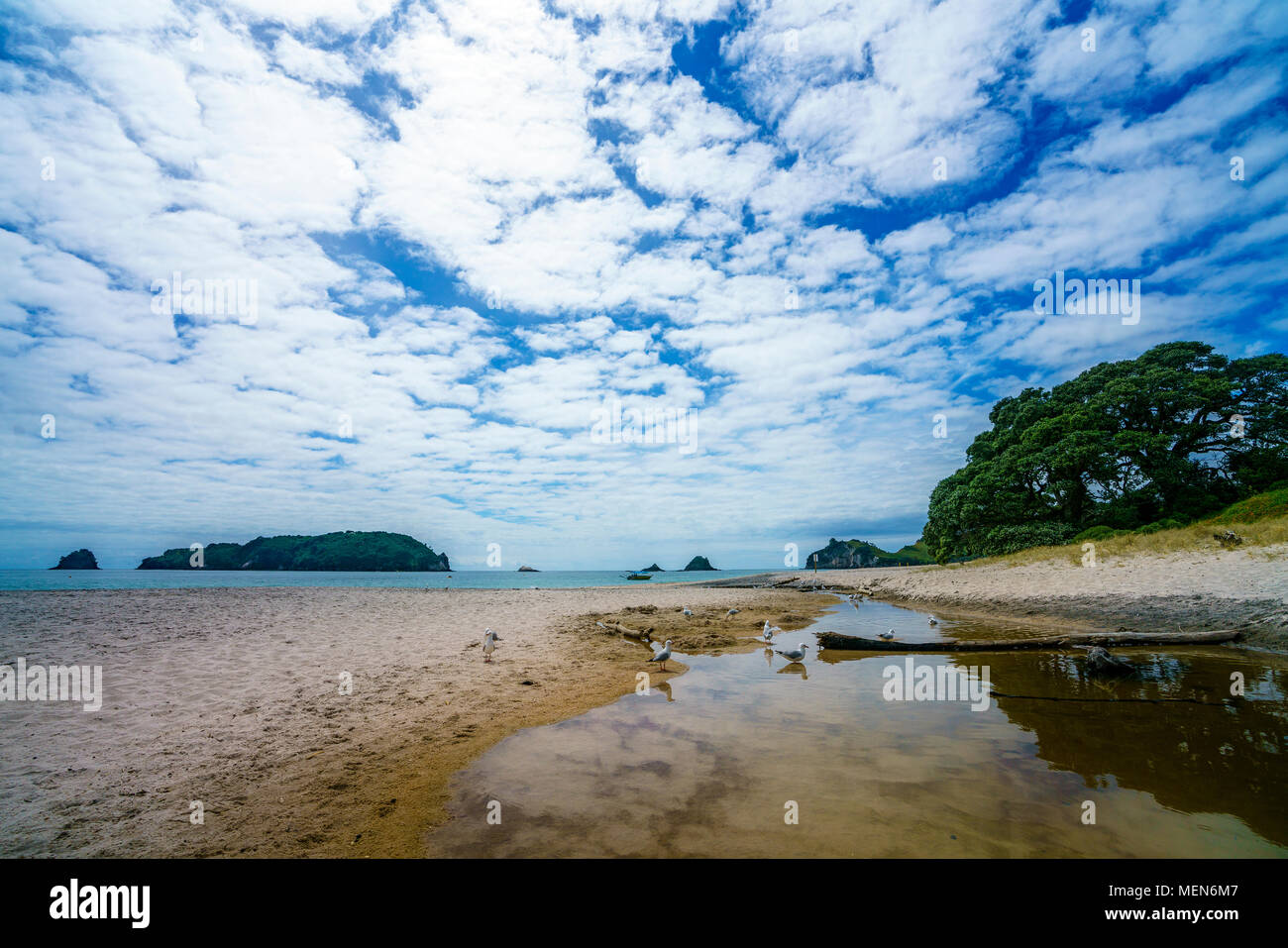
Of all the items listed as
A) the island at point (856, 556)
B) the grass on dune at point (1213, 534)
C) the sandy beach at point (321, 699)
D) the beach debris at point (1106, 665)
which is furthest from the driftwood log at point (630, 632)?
the island at point (856, 556)

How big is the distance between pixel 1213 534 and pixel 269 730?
3426 cm

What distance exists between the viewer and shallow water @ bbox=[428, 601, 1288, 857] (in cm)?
489

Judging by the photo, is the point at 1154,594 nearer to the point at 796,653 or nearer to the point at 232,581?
the point at 796,653

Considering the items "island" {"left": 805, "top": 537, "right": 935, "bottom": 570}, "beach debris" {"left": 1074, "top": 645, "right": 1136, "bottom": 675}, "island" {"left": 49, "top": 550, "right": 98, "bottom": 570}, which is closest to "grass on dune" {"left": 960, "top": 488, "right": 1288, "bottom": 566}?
"beach debris" {"left": 1074, "top": 645, "right": 1136, "bottom": 675}

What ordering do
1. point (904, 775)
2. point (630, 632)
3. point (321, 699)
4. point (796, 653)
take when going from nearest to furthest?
point (904, 775)
point (321, 699)
point (796, 653)
point (630, 632)

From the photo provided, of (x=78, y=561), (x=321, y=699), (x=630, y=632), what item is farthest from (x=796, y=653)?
(x=78, y=561)

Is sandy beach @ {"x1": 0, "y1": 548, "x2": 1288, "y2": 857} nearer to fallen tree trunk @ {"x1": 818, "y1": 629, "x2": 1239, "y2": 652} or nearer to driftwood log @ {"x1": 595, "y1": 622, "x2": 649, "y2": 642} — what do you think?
driftwood log @ {"x1": 595, "y1": 622, "x2": 649, "y2": 642}

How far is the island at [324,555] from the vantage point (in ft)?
435

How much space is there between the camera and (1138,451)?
101 ft

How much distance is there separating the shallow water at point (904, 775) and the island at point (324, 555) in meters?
146

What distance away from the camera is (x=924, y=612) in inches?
1026

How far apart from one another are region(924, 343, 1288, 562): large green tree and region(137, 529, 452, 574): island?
140 m
